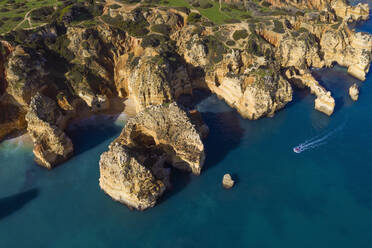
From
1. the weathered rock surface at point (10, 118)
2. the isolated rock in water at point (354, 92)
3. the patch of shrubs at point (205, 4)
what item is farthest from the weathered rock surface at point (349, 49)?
the weathered rock surface at point (10, 118)

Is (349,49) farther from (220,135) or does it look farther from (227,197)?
(227,197)

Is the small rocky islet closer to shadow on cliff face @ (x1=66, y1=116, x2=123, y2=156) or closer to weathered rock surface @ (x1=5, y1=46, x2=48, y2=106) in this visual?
weathered rock surface @ (x1=5, y1=46, x2=48, y2=106)

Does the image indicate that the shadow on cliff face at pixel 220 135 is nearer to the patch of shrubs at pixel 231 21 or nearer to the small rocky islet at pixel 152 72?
the small rocky islet at pixel 152 72

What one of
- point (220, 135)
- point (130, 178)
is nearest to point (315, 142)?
point (220, 135)

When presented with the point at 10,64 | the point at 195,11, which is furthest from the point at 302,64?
the point at 10,64

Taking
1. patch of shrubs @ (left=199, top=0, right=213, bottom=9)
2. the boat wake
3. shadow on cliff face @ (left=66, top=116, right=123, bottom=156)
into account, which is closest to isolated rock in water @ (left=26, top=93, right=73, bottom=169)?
shadow on cliff face @ (left=66, top=116, right=123, bottom=156)

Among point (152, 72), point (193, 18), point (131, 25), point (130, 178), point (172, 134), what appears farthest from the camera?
point (193, 18)
